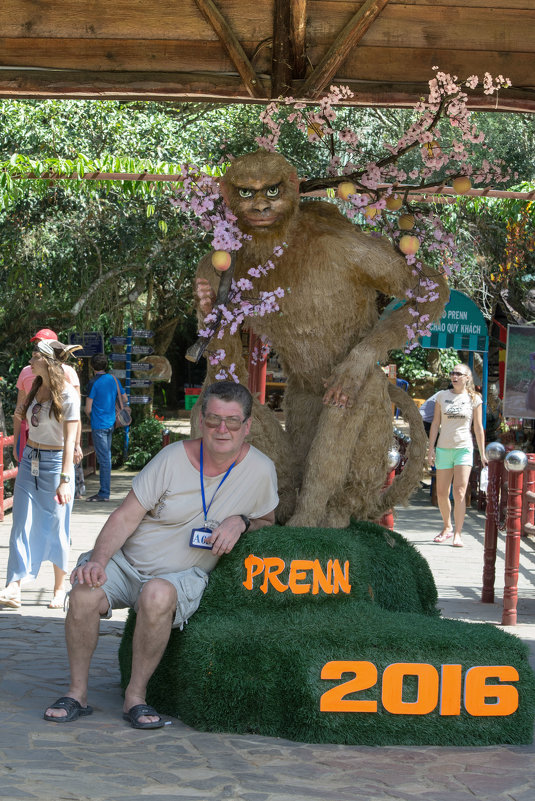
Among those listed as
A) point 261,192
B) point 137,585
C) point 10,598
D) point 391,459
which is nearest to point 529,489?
point 391,459

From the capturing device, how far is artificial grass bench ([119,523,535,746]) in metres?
3.74

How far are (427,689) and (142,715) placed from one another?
3.60 ft

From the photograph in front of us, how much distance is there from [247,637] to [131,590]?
0.58 meters

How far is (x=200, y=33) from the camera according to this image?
452 cm

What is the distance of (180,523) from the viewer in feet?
13.6

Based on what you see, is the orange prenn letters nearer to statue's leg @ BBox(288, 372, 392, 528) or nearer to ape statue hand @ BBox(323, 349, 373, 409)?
statue's leg @ BBox(288, 372, 392, 528)

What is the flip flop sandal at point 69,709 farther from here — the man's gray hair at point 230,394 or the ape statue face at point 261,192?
the ape statue face at point 261,192

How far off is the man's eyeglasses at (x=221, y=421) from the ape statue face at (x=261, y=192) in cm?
93

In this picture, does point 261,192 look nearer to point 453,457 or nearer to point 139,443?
point 453,457

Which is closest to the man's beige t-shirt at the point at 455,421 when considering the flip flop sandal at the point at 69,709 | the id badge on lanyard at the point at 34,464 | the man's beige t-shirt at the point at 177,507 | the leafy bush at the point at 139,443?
the id badge on lanyard at the point at 34,464

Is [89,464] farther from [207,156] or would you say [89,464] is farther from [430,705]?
[430,705]

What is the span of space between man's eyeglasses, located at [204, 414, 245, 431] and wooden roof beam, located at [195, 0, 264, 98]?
1649 mm

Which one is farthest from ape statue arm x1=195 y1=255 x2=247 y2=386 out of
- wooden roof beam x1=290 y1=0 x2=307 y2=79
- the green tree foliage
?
the green tree foliage

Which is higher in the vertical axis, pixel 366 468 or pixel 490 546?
pixel 366 468
